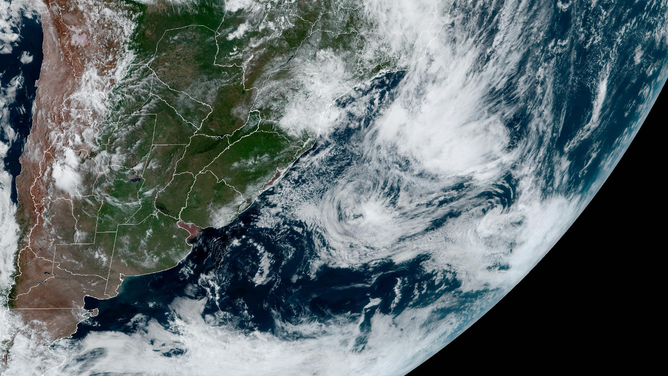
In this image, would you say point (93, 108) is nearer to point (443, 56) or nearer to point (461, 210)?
point (443, 56)

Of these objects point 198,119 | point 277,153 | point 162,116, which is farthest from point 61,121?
point 277,153

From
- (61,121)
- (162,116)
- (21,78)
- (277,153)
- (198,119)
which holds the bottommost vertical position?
(277,153)

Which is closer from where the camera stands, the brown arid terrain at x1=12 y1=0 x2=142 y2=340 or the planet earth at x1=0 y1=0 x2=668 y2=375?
the planet earth at x1=0 y1=0 x2=668 y2=375

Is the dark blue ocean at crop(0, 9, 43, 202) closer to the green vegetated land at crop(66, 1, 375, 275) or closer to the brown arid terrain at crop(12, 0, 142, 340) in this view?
the brown arid terrain at crop(12, 0, 142, 340)

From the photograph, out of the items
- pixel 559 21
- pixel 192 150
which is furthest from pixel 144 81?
pixel 559 21

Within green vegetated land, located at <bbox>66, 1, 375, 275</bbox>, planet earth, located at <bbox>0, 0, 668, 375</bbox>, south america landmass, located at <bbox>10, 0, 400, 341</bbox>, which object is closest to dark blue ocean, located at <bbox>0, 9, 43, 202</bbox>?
planet earth, located at <bbox>0, 0, 668, 375</bbox>

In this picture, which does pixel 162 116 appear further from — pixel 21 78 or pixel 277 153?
pixel 21 78
